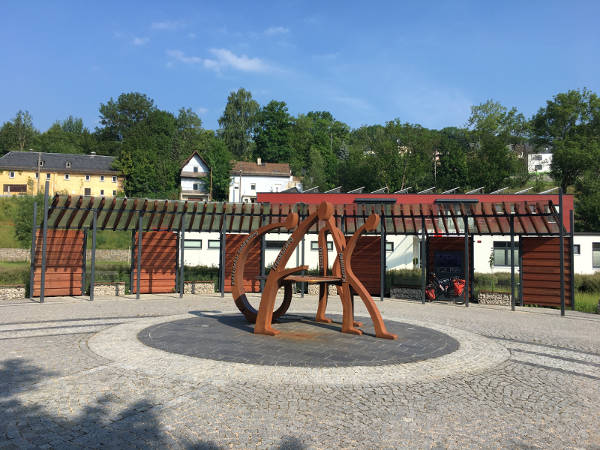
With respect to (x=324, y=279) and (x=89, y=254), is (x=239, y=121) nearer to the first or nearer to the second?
(x=89, y=254)

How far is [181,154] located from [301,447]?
228ft

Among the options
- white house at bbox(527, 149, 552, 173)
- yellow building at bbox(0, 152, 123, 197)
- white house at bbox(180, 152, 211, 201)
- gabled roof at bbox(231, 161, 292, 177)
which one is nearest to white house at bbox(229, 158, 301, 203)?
gabled roof at bbox(231, 161, 292, 177)

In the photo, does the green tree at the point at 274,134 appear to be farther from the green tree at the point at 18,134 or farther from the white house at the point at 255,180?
the green tree at the point at 18,134

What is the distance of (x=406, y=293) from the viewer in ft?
65.9

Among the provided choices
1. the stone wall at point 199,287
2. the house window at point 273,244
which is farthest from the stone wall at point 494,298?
the house window at point 273,244

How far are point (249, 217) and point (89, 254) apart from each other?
2101cm

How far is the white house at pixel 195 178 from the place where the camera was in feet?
205

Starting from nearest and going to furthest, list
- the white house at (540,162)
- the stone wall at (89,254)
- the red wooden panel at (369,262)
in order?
the red wooden panel at (369,262), the stone wall at (89,254), the white house at (540,162)

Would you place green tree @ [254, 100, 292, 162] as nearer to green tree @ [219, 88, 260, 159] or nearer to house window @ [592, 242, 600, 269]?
green tree @ [219, 88, 260, 159]

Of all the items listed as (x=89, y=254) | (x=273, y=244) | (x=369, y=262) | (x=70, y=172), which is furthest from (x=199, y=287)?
(x=70, y=172)

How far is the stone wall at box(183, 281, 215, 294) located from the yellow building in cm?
4769

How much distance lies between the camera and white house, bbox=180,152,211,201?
6238cm

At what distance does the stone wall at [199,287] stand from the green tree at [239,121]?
55.9 m

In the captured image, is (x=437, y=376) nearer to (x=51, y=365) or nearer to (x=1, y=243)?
(x=51, y=365)
